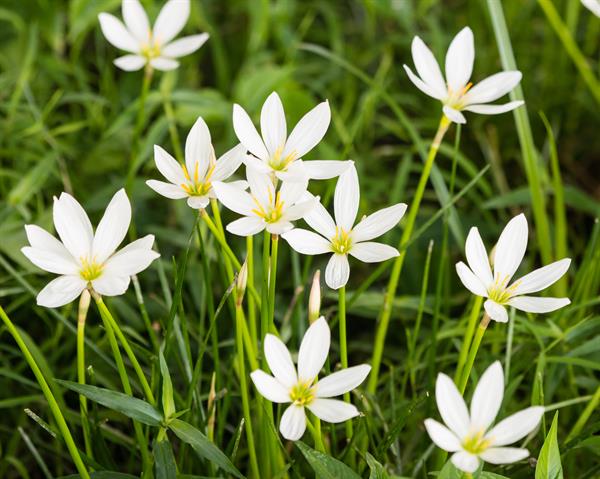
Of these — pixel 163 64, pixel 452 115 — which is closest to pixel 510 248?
pixel 452 115

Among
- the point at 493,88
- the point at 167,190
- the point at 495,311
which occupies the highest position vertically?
the point at 493,88

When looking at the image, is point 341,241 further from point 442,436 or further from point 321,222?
point 442,436

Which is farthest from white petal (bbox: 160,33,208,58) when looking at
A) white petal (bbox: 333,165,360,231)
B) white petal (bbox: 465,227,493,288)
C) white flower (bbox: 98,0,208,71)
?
white petal (bbox: 465,227,493,288)

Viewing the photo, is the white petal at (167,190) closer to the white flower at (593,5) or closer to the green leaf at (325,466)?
the green leaf at (325,466)

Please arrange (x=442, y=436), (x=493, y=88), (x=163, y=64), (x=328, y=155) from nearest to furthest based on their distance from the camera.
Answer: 1. (x=442, y=436)
2. (x=493, y=88)
3. (x=163, y=64)
4. (x=328, y=155)

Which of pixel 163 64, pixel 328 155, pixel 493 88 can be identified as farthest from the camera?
pixel 328 155

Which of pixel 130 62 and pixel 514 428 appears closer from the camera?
pixel 514 428

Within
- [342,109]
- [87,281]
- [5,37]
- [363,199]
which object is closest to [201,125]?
[87,281]
